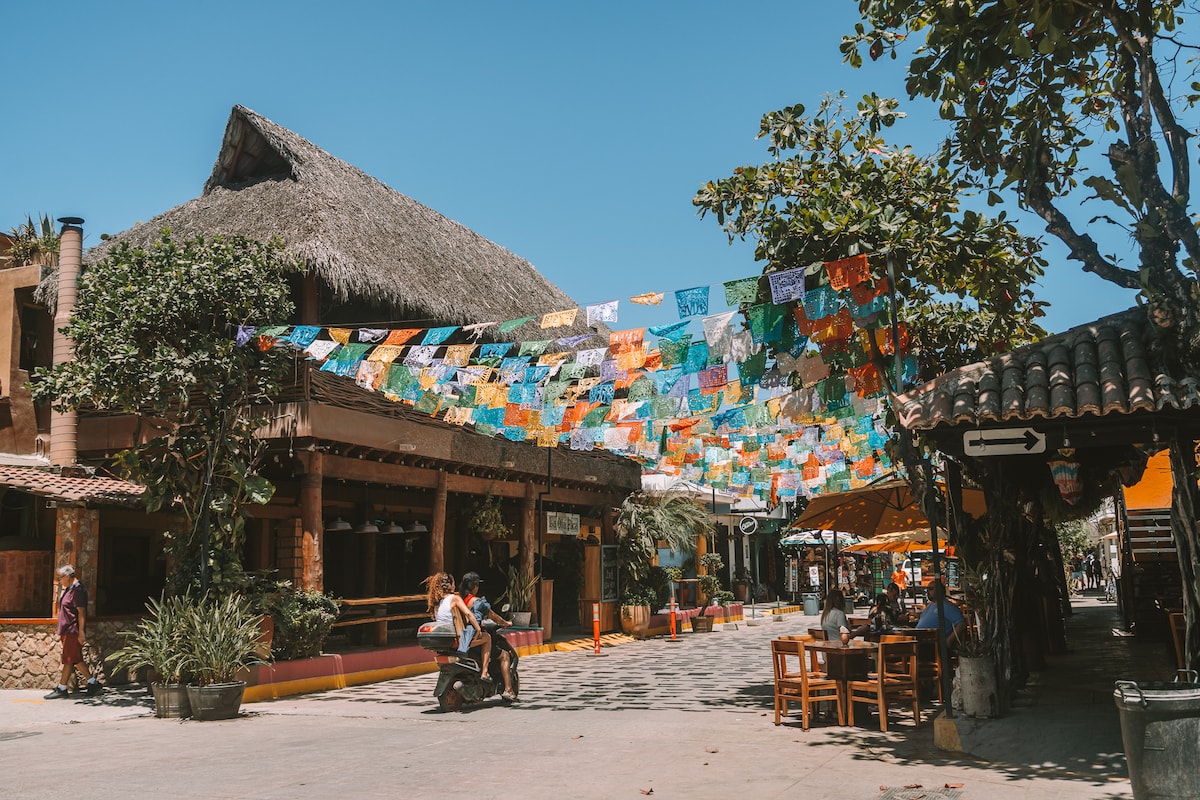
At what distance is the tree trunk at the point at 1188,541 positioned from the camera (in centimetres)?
782

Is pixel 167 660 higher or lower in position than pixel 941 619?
lower

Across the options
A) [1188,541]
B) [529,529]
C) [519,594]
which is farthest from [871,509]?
[1188,541]

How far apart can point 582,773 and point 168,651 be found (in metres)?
6.17

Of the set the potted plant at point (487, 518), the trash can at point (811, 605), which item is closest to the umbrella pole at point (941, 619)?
the potted plant at point (487, 518)

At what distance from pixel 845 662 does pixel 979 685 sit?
1.26m

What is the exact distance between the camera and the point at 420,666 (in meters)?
16.9

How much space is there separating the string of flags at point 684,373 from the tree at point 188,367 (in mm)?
502

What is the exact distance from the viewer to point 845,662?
9.86 metres

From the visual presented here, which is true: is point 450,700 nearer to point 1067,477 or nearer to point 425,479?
point 1067,477

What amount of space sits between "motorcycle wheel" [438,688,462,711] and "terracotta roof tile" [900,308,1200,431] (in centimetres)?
628

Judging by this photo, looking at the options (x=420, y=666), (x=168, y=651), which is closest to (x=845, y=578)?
(x=420, y=666)

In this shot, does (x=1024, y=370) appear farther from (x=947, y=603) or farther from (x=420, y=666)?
(x=420, y=666)

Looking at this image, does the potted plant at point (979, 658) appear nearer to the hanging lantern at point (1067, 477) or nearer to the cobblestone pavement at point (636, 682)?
the hanging lantern at point (1067, 477)

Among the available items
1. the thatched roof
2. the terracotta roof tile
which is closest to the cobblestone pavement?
the terracotta roof tile
